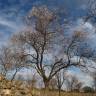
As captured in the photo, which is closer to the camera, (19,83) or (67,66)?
(19,83)

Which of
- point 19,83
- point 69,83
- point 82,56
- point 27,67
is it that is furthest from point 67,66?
point 69,83

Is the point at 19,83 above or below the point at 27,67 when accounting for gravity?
below

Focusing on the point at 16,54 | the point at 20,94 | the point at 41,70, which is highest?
the point at 16,54

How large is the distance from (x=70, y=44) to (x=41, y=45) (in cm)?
399

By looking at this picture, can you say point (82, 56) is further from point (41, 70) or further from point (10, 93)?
point (10, 93)

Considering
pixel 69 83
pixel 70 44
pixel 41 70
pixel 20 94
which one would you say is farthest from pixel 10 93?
pixel 69 83

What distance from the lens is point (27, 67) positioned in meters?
40.2

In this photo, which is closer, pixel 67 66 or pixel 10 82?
pixel 10 82

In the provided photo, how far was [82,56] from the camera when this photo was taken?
39125 mm

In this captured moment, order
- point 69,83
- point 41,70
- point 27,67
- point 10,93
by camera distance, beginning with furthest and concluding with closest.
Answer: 1. point 69,83
2. point 27,67
3. point 41,70
4. point 10,93

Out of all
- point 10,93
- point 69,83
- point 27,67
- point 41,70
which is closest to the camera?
point 10,93

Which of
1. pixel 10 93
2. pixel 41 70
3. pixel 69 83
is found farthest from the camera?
pixel 69 83

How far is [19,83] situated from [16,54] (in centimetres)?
2351

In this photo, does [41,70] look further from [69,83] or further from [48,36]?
[69,83]
